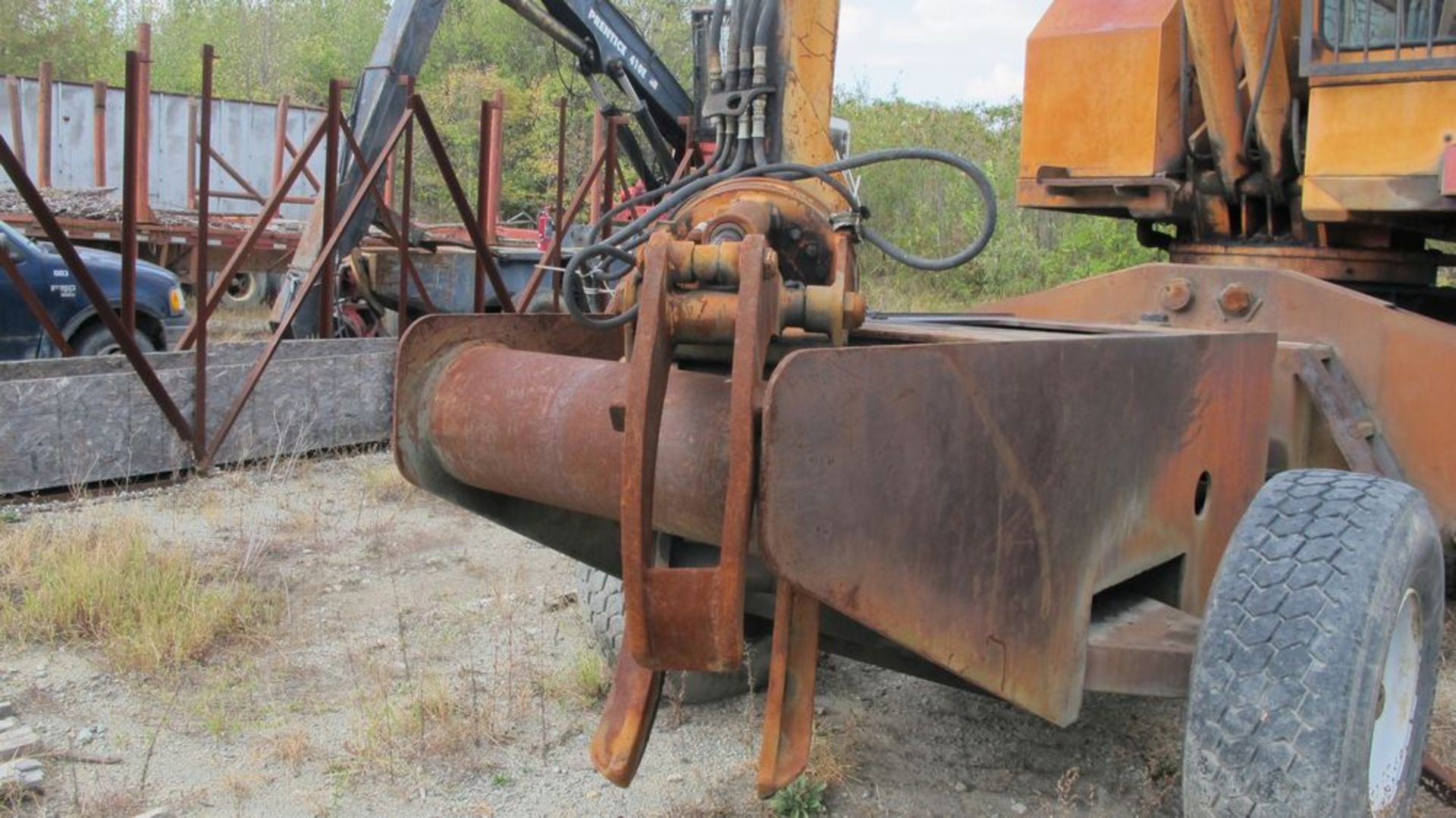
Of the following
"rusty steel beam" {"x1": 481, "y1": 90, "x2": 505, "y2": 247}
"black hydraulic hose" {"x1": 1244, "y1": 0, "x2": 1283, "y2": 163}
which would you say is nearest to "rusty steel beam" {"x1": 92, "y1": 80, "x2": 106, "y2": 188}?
"rusty steel beam" {"x1": 481, "y1": 90, "x2": 505, "y2": 247}

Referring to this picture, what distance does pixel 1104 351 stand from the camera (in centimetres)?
239

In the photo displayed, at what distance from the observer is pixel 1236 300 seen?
3703mm

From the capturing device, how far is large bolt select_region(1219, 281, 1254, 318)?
3689 mm

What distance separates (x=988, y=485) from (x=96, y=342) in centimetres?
731

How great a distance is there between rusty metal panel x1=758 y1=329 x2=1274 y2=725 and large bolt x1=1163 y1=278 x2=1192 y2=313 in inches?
37.7

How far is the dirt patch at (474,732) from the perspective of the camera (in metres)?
3.11

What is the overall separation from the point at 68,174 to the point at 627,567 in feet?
61.5

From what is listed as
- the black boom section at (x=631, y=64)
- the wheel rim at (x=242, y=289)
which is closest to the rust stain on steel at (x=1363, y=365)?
the black boom section at (x=631, y=64)

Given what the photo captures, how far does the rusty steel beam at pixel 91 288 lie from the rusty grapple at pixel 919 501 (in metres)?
3.63

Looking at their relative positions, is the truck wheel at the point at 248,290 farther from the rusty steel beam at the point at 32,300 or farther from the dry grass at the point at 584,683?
the dry grass at the point at 584,683

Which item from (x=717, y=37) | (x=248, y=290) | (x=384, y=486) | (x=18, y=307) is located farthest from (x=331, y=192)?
(x=248, y=290)

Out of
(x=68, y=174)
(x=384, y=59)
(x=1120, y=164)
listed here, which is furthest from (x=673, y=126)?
(x=68, y=174)

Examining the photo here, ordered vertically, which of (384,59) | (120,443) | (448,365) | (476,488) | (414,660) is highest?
(384,59)

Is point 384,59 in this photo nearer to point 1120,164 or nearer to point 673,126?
point 673,126
